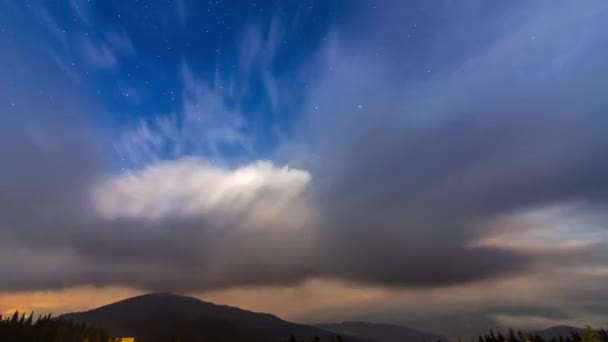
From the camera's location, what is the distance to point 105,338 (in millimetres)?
163125

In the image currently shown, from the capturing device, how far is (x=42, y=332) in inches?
6555

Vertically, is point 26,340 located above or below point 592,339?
above

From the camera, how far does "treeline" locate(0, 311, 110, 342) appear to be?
525 ft

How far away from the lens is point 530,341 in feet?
414

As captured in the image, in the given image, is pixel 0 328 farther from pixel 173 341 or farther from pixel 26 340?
pixel 173 341

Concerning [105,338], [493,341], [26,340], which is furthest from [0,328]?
[493,341]

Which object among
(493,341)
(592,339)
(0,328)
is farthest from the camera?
(0,328)

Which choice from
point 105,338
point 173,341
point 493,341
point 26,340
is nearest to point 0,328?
point 26,340

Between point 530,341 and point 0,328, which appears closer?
point 530,341

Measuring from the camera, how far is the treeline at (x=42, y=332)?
159887 mm

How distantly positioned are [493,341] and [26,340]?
187 meters

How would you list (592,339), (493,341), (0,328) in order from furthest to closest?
(0,328) < (493,341) < (592,339)

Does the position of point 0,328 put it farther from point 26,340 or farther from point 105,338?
point 105,338

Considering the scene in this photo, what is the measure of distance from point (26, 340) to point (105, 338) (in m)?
30.9
